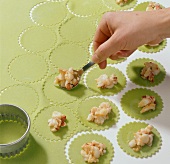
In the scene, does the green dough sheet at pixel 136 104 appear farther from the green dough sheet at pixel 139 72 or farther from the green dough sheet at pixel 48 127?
the green dough sheet at pixel 48 127

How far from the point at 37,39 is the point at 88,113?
0.39 m

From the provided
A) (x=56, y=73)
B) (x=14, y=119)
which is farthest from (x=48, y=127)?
(x=56, y=73)

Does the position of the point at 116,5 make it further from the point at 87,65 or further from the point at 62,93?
the point at 62,93

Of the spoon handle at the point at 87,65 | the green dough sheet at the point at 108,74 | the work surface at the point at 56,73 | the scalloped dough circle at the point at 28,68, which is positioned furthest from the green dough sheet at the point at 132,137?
the scalloped dough circle at the point at 28,68

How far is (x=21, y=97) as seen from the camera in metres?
1.39

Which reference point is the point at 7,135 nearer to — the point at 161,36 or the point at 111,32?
the point at 111,32

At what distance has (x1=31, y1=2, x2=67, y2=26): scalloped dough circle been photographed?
164 centimetres

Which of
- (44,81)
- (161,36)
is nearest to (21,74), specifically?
(44,81)

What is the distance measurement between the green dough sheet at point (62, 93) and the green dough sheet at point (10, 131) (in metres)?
0.16

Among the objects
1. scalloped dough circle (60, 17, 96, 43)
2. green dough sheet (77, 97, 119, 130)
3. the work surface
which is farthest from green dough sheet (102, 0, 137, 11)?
green dough sheet (77, 97, 119, 130)

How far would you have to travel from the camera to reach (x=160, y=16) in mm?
1328

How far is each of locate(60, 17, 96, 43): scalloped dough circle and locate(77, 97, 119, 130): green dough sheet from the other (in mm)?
292

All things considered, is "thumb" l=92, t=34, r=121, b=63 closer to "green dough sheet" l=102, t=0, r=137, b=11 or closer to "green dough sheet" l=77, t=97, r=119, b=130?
"green dough sheet" l=77, t=97, r=119, b=130

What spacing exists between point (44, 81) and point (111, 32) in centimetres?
29
